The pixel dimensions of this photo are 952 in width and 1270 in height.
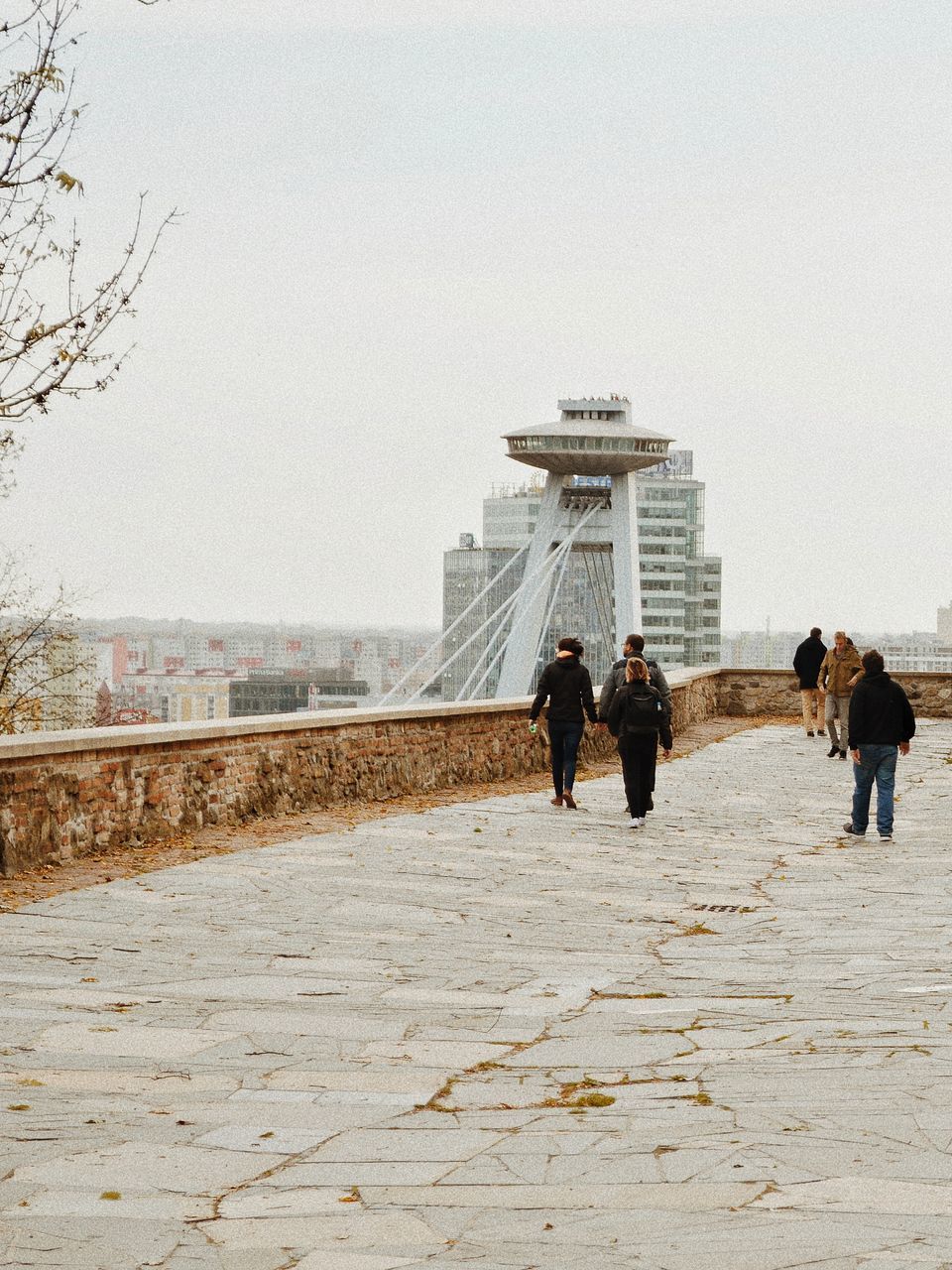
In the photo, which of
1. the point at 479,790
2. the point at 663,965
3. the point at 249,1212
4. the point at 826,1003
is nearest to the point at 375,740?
the point at 479,790

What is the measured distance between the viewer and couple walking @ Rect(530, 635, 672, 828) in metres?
13.0

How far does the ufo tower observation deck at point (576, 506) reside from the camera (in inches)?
2596

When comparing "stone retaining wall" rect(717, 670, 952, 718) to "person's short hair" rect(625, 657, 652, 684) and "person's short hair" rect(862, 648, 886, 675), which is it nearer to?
"person's short hair" rect(625, 657, 652, 684)

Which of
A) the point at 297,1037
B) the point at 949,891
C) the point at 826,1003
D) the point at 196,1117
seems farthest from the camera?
the point at 949,891

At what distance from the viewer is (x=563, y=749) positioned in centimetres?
1395

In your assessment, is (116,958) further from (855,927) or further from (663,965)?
(855,927)

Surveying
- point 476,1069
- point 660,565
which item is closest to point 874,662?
point 476,1069

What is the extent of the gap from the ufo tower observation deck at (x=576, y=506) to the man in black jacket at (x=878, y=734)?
1955 inches

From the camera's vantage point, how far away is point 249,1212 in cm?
379

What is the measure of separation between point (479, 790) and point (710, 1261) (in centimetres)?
1223

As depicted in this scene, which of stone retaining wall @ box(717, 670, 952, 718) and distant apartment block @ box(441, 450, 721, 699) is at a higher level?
distant apartment block @ box(441, 450, 721, 699)

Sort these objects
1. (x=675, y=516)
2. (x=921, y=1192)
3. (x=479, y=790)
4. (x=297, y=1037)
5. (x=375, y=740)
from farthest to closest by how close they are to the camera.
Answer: (x=675, y=516) → (x=479, y=790) → (x=375, y=740) → (x=297, y=1037) → (x=921, y=1192)

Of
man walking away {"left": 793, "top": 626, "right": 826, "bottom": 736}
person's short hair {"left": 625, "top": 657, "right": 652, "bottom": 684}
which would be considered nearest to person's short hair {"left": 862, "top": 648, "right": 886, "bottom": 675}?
person's short hair {"left": 625, "top": 657, "right": 652, "bottom": 684}

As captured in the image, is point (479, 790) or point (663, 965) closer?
point (663, 965)
